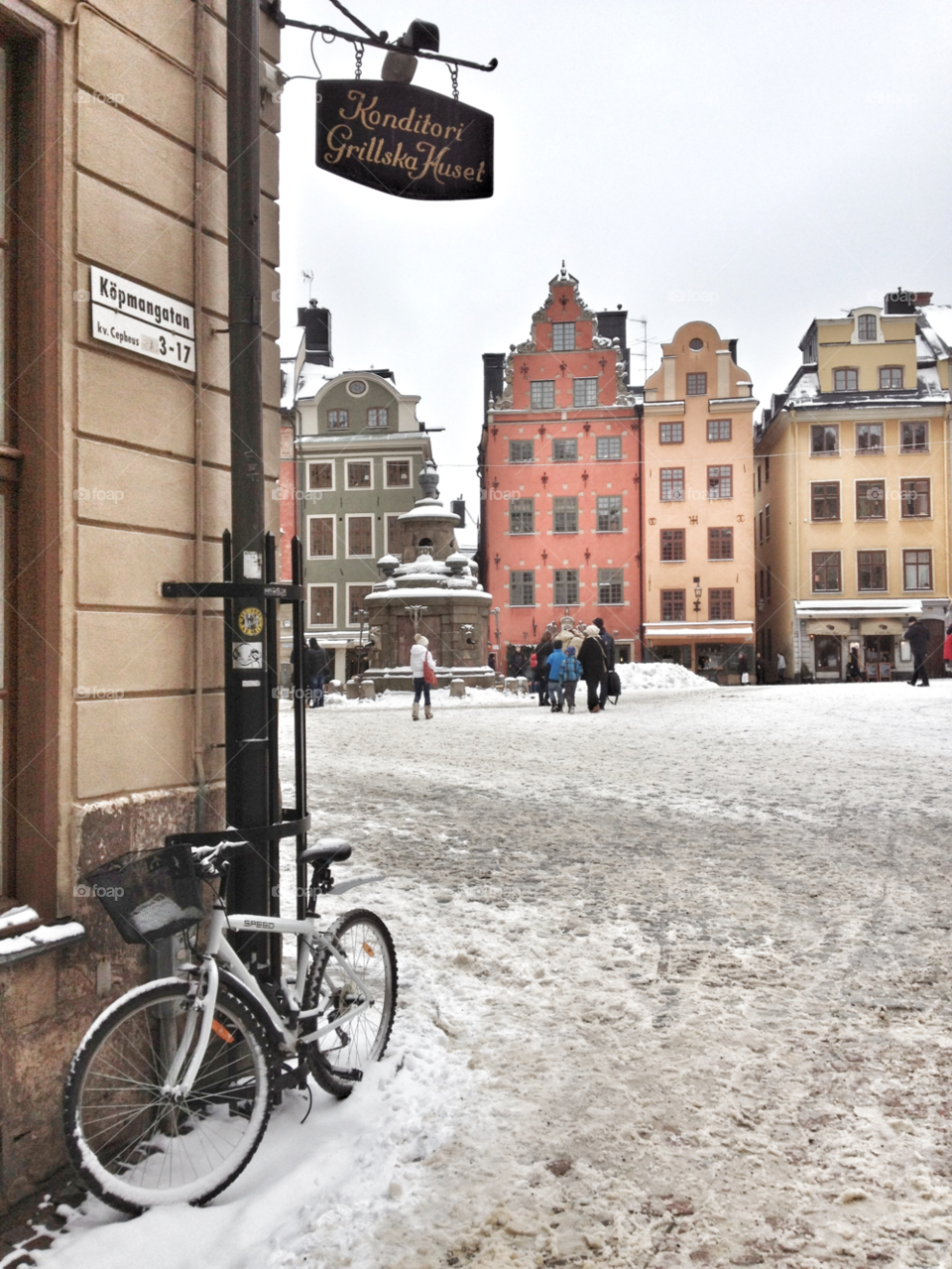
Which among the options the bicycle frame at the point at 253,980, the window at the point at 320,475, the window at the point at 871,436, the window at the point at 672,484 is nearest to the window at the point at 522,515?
the window at the point at 672,484

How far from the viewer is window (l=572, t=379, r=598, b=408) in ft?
135

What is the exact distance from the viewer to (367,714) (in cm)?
2092

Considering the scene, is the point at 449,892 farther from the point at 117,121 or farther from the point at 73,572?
the point at 117,121

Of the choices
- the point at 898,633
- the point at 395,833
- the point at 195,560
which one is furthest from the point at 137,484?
the point at 898,633

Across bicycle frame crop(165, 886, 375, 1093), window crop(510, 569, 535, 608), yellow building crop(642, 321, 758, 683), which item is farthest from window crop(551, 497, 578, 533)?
bicycle frame crop(165, 886, 375, 1093)

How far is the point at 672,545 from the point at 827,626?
6793 millimetres

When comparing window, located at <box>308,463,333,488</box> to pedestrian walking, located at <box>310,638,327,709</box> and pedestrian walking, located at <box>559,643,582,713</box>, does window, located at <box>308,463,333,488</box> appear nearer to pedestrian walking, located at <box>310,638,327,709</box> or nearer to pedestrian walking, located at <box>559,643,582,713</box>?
pedestrian walking, located at <box>310,638,327,709</box>

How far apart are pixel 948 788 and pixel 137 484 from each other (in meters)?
8.09

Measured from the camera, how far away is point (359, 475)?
42.7 m

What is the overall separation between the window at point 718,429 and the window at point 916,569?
8592 millimetres

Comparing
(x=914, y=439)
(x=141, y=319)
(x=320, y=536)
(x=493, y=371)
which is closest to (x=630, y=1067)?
(x=141, y=319)

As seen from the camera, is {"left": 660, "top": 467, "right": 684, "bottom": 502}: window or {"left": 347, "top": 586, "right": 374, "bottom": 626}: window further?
{"left": 347, "top": 586, "right": 374, "bottom": 626}: window

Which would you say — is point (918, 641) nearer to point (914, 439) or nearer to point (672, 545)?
point (672, 545)

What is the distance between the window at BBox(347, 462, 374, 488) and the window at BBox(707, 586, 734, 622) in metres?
14.3
